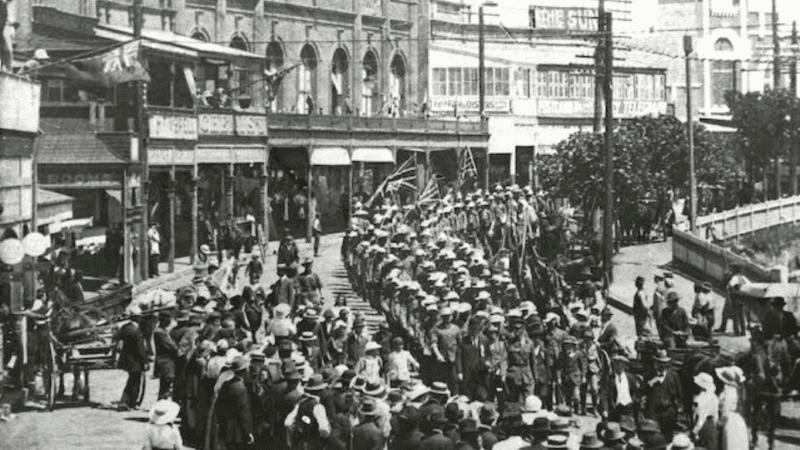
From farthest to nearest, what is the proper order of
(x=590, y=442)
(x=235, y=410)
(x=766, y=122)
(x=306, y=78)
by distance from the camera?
1. (x=766, y=122)
2. (x=306, y=78)
3. (x=235, y=410)
4. (x=590, y=442)

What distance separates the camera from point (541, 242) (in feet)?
104

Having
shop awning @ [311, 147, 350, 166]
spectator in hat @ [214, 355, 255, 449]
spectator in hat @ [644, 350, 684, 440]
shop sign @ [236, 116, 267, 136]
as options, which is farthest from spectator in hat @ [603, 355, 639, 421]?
shop awning @ [311, 147, 350, 166]

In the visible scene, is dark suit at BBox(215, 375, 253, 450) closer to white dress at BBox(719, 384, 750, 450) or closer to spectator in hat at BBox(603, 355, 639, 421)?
spectator in hat at BBox(603, 355, 639, 421)

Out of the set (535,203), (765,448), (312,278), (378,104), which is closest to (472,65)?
(378,104)

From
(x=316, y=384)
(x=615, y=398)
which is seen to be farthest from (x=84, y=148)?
(x=316, y=384)

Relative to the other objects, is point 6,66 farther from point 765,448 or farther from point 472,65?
point 472,65

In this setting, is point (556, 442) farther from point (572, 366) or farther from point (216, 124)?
point (216, 124)

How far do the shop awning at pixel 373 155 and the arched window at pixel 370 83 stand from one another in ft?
40.3

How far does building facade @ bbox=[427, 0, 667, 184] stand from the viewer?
202 feet

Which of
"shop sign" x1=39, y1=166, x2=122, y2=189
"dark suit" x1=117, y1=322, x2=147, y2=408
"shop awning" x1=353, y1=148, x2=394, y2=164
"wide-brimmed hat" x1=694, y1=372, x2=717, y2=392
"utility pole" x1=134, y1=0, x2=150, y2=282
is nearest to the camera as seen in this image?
"wide-brimmed hat" x1=694, y1=372, x2=717, y2=392

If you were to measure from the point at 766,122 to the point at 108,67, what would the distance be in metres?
36.4

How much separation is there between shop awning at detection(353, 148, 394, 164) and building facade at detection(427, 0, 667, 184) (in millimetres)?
11401

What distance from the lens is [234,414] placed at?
14.5m

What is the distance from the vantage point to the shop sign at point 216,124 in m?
36.7
